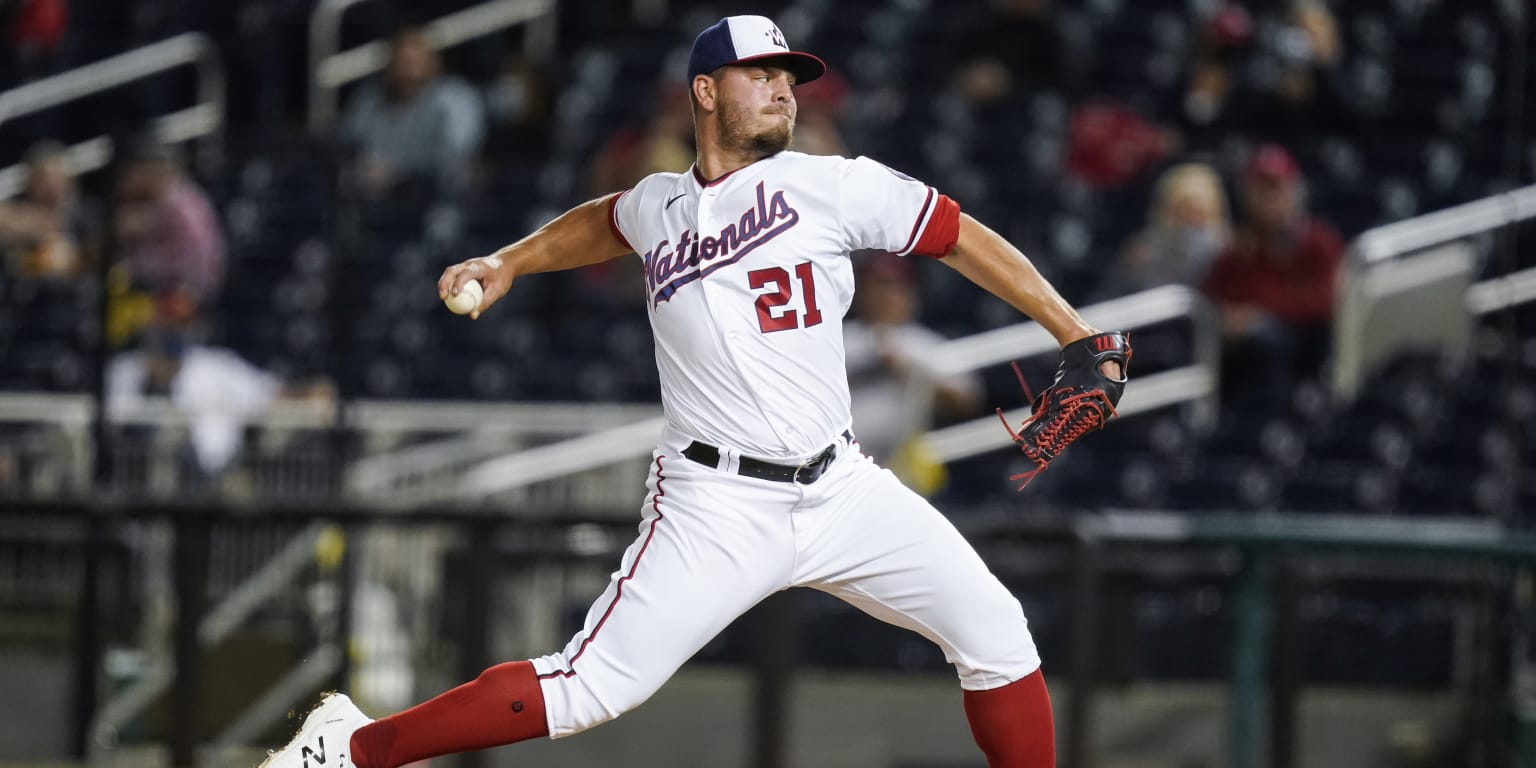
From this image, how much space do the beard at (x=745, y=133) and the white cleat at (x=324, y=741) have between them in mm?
1319

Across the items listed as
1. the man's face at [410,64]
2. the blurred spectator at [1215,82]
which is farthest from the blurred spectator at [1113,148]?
the man's face at [410,64]

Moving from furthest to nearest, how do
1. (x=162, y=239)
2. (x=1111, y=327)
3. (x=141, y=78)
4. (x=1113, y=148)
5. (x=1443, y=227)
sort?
(x=141, y=78) → (x=1113, y=148) → (x=1443, y=227) → (x=1111, y=327) → (x=162, y=239)

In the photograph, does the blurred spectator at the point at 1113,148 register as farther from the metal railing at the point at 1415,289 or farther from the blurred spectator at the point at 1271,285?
the metal railing at the point at 1415,289

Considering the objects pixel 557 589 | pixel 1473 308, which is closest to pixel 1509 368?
pixel 1473 308

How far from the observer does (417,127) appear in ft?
32.3

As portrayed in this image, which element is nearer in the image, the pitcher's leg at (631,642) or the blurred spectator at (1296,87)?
the pitcher's leg at (631,642)

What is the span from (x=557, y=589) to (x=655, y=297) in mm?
2644

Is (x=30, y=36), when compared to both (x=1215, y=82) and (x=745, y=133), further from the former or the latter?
(x=745, y=133)

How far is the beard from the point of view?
3859 mm

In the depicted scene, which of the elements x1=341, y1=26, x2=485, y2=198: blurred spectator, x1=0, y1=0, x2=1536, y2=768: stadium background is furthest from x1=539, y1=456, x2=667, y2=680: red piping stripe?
x1=341, y1=26, x2=485, y2=198: blurred spectator

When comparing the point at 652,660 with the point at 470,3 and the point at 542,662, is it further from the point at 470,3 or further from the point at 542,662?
the point at 470,3

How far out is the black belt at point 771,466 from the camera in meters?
3.83

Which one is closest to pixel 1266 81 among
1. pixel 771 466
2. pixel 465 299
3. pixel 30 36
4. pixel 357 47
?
pixel 357 47

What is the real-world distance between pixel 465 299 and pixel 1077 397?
1.19m
